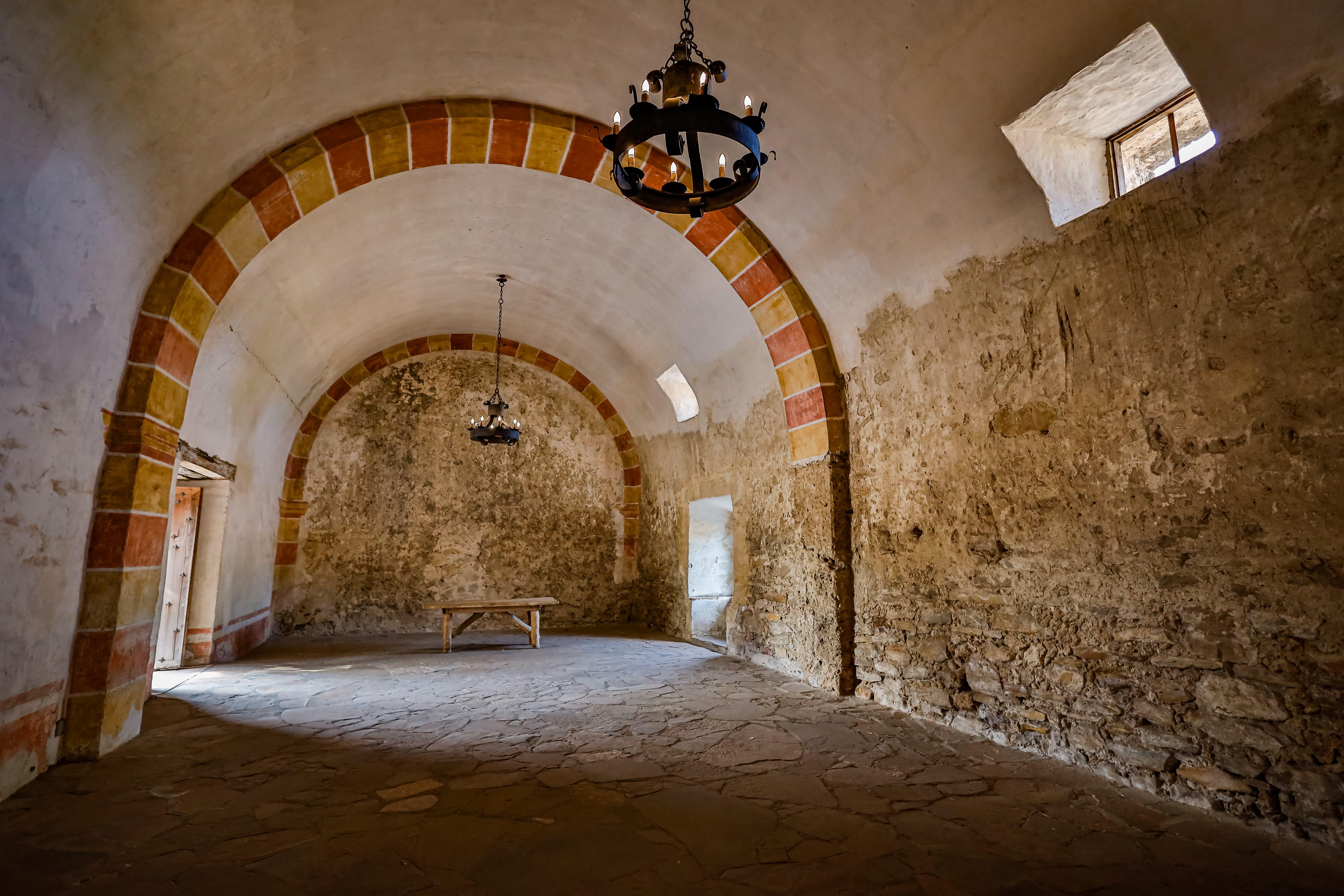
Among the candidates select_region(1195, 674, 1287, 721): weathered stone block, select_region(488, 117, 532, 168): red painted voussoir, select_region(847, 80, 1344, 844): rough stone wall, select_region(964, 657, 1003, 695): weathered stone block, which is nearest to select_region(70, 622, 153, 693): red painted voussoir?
select_region(488, 117, 532, 168): red painted voussoir

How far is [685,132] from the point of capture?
111 inches

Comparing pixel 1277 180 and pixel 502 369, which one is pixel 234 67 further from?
pixel 502 369

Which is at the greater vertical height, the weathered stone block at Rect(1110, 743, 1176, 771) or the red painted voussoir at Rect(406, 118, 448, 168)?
the red painted voussoir at Rect(406, 118, 448, 168)

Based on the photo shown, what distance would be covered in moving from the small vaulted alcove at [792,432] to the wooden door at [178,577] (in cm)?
5

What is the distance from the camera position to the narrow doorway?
8.27 m

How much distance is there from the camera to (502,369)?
1020cm

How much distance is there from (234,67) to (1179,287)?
4692 millimetres

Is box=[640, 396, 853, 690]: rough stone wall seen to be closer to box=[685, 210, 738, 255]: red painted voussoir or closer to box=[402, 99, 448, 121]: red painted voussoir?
box=[685, 210, 738, 255]: red painted voussoir

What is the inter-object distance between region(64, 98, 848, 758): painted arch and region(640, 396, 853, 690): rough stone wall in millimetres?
425

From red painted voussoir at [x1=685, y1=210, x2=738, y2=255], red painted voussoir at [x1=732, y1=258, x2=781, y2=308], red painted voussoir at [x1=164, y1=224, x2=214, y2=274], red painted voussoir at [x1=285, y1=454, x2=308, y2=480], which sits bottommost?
red painted voussoir at [x1=285, y1=454, x2=308, y2=480]

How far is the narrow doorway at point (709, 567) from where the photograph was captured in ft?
27.1

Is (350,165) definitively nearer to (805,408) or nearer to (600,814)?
(805,408)

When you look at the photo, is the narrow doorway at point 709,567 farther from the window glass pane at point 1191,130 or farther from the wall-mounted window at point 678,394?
the window glass pane at point 1191,130

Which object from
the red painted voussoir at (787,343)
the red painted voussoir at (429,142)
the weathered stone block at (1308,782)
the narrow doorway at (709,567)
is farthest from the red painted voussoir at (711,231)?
the weathered stone block at (1308,782)
